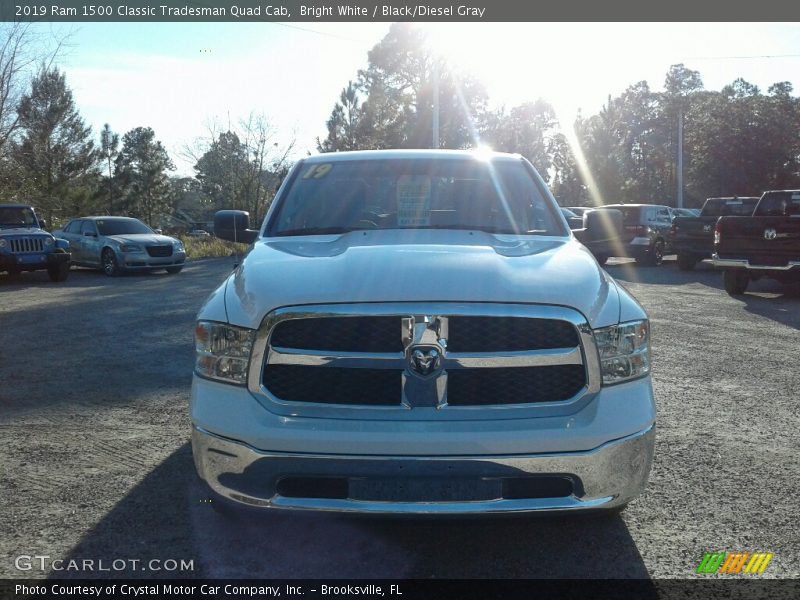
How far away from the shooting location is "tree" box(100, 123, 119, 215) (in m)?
75.3

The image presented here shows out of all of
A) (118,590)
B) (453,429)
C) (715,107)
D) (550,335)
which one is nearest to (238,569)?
(118,590)

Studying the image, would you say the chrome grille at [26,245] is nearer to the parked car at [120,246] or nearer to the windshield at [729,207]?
the parked car at [120,246]

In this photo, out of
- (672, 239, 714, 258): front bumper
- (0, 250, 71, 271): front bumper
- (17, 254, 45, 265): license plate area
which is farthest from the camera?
(672, 239, 714, 258): front bumper

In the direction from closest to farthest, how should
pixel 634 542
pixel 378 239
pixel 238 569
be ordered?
pixel 238 569, pixel 634 542, pixel 378 239

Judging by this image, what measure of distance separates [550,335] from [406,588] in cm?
110

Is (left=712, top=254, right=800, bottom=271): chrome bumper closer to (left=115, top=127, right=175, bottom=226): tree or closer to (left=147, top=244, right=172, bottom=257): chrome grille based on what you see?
(left=147, top=244, right=172, bottom=257): chrome grille

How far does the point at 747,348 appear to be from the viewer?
28.0ft

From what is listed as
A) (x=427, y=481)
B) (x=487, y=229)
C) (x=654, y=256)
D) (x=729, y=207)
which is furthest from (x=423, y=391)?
(x=654, y=256)

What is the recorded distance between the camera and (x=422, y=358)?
2.91m

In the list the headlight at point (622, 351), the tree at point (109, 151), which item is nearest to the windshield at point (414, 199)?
the headlight at point (622, 351)

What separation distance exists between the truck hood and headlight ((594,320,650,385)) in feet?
0.18

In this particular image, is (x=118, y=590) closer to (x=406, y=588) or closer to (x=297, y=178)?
(x=406, y=588)

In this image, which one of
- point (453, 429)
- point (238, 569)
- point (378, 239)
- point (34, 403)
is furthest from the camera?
point (34, 403)

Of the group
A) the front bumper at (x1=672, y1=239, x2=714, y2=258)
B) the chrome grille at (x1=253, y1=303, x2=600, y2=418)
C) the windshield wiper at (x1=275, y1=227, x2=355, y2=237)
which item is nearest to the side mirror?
the windshield wiper at (x1=275, y1=227, x2=355, y2=237)
